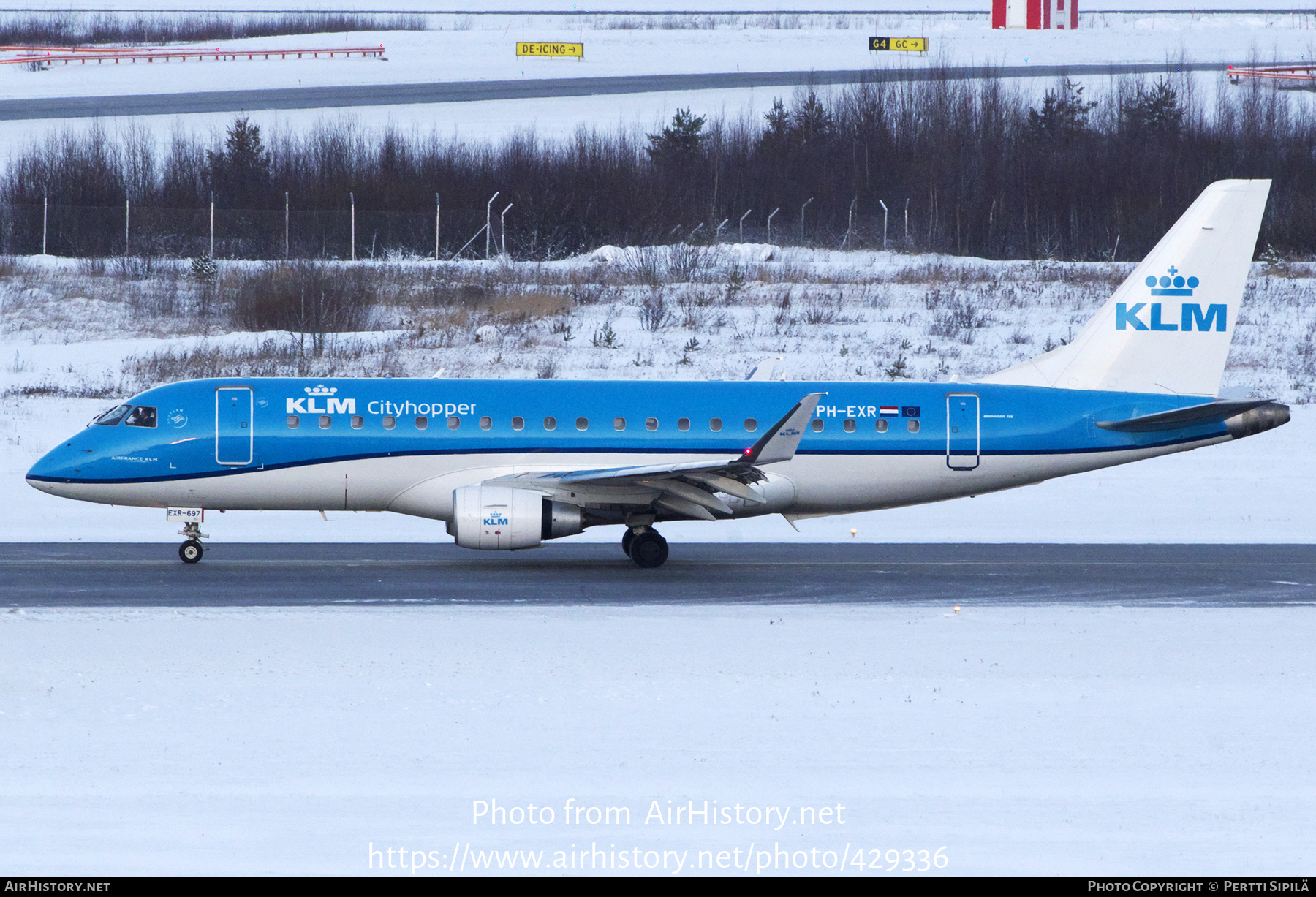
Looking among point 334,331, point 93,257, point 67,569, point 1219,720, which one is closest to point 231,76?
point 93,257

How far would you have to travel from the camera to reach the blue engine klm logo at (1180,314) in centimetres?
2662

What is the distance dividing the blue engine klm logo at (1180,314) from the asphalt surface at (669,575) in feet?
14.1

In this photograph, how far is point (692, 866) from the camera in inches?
412

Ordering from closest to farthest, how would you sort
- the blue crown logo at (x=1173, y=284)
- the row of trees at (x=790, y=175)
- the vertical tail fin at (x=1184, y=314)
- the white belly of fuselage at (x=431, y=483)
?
1. the white belly of fuselage at (x=431, y=483)
2. the vertical tail fin at (x=1184, y=314)
3. the blue crown logo at (x=1173, y=284)
4. the row of trees at (x=790, y=175)

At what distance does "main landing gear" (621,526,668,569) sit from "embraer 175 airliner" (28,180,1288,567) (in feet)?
0.12

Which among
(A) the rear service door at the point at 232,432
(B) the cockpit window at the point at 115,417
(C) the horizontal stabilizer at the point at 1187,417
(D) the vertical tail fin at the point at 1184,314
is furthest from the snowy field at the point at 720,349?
Result: (A) the rear service door at the point at 232,432

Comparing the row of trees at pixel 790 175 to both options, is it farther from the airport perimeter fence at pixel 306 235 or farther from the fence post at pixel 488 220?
the fence post at pixel 488 220

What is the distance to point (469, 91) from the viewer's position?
91.8 metres

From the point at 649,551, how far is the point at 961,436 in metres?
5.94

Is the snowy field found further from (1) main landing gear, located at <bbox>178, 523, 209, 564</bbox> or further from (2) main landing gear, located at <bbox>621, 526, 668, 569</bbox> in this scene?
(2) main landing gear, located at <bbox>621, 526, 668, 569</bbox>

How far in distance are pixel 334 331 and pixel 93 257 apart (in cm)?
1745

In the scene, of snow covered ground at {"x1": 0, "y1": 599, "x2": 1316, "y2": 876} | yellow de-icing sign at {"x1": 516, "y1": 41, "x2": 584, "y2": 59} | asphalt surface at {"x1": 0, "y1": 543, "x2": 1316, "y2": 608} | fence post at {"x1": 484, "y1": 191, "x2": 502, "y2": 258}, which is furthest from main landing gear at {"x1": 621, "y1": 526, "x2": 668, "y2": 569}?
yellow de-icing sign at {"x1": 516, "y1": 41, "x2": 584, "y2": 59}

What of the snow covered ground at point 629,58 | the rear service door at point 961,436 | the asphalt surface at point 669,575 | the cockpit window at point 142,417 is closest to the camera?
the asphalt surface at point 669,575

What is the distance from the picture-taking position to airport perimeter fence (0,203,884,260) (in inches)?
Answer: 2452
